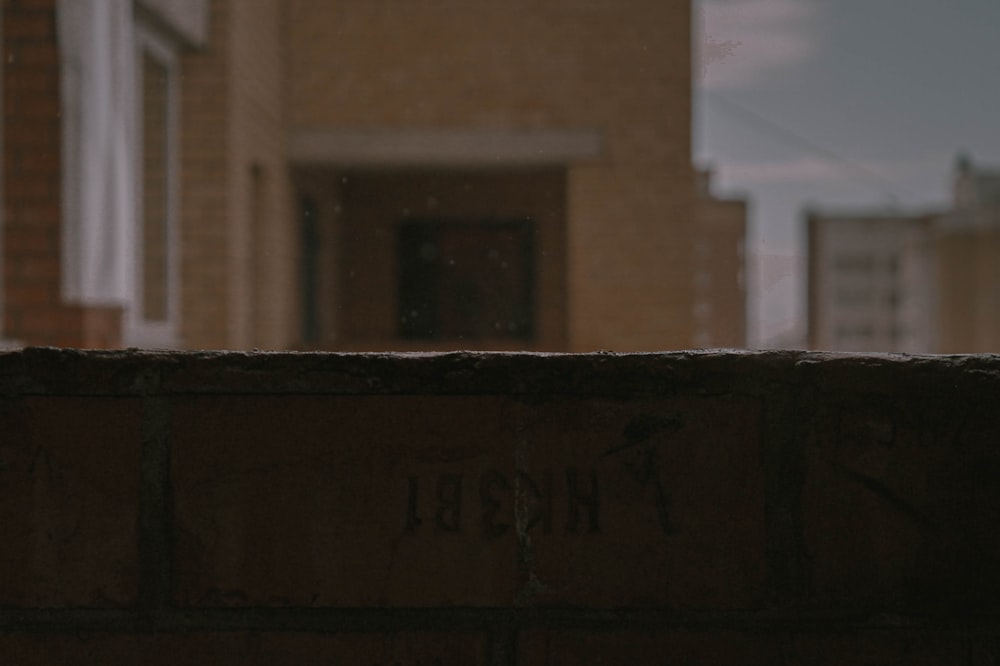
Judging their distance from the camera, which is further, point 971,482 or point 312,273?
point 312,273

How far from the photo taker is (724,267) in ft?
51.0

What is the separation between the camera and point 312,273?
891cm

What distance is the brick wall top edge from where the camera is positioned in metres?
0.81

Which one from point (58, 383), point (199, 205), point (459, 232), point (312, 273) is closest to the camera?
point (58, 383)

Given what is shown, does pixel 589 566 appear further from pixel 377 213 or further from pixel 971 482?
pixel 377 213

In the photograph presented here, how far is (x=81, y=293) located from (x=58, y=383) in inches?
136

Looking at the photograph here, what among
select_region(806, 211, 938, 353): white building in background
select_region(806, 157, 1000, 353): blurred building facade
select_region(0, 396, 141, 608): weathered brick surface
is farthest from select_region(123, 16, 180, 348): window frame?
select_region(806, 211, 938, 353): white building in background

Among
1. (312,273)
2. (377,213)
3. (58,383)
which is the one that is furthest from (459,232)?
(58,383)

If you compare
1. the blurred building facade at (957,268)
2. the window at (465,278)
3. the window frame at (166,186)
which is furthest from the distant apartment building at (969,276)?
the window frame at (166,186)

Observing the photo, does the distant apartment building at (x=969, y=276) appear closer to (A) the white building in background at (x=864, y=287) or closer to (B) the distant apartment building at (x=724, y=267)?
(B) the distant apartment building at (x=724, y=267)

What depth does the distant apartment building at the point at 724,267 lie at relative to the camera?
14344mm

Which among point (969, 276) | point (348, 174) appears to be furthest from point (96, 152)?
point (969, 276)

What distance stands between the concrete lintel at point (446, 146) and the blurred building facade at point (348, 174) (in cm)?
2

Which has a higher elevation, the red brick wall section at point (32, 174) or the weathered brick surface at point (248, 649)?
Result: the red brick wall section at point (32, 174)
